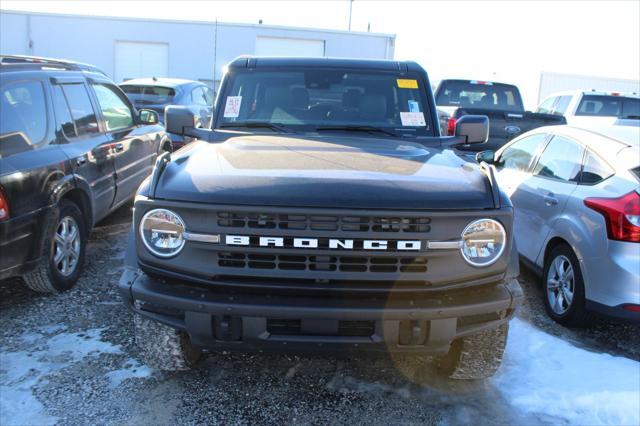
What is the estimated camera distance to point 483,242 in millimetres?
2727

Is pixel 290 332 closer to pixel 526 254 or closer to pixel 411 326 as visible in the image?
pixel 411 326

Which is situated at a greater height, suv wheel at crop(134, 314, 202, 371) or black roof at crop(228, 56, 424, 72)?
black roof at crop(228, 56, 424, 72)

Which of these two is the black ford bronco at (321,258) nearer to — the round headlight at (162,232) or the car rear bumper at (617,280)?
the round headlight at (162,232)

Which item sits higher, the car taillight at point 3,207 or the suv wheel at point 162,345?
the car taillight at point 3,207

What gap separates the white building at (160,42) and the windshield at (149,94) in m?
12.8

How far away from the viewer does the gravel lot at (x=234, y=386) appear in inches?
118

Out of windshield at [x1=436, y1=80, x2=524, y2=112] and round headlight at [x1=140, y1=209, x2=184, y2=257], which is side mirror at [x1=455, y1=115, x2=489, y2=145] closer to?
round headlight at [x1=140, y1=209, x2=184, y2=257]

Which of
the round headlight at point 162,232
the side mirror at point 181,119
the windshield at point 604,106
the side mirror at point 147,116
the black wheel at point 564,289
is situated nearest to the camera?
the round headlight at point 162,232

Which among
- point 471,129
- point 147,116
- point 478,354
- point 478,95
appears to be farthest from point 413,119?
point 478,95

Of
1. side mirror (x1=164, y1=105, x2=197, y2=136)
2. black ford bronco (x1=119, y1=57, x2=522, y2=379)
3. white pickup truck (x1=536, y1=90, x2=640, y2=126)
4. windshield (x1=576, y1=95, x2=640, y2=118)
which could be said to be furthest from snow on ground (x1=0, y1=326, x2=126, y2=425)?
windshield (x1=576, y1=95, x2=640, y2=118)

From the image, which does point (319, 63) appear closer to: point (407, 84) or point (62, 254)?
point (407, 84)

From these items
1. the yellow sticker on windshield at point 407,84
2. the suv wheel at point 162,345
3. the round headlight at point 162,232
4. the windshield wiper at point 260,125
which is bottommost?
the suv wheel at point 162,345

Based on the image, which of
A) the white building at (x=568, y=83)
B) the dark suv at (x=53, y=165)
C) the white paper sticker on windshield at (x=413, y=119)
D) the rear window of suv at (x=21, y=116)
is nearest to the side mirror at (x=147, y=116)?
the dark suv at (x=53, y=165)

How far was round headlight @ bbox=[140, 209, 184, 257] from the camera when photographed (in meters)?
2.67
